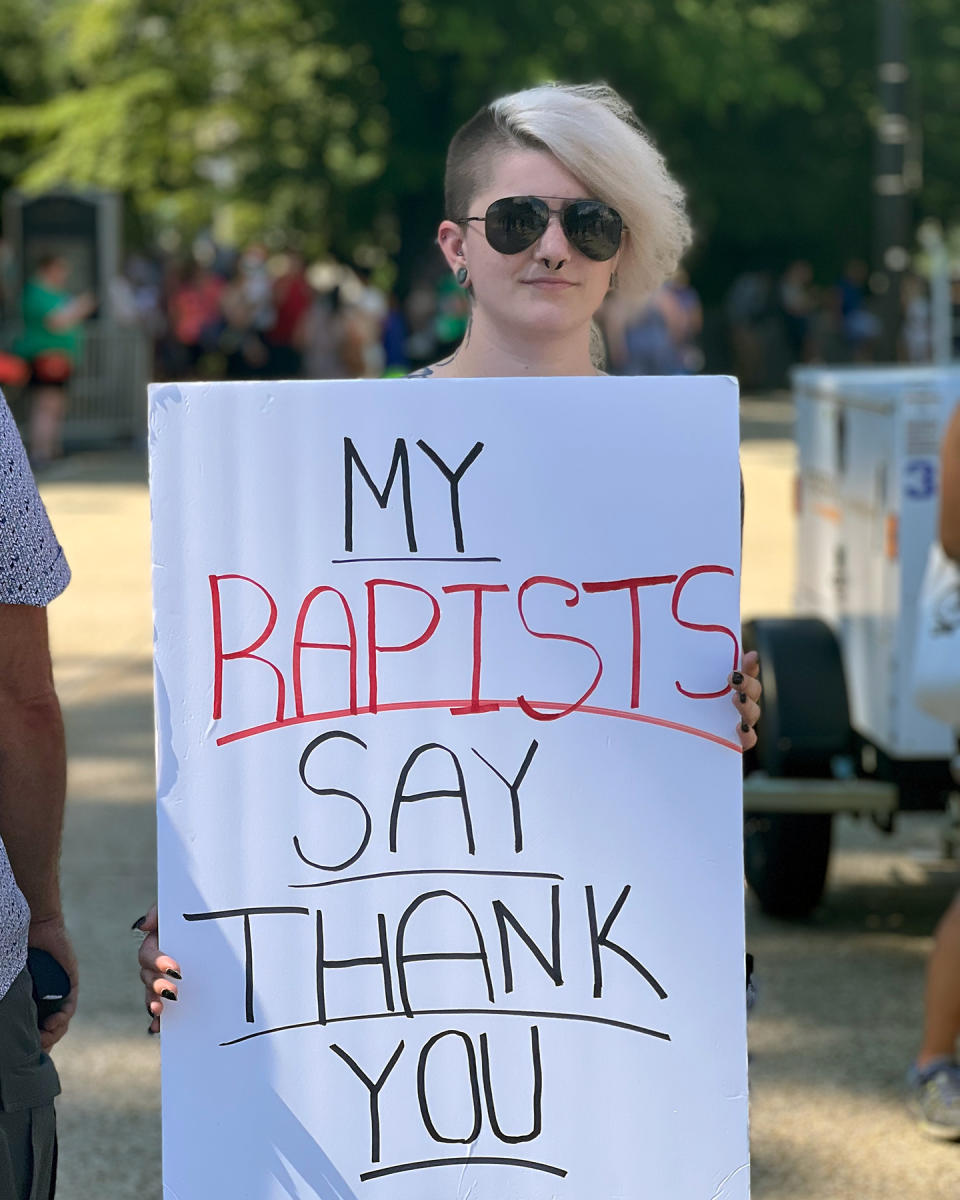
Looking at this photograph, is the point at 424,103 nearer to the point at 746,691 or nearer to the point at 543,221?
the point at 543,221

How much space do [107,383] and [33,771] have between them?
16394 mm

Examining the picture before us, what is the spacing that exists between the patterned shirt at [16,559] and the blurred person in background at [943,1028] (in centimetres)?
219

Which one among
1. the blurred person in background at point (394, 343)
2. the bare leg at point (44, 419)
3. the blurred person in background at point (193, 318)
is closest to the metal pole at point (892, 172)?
the bare leg at point (44, 419)

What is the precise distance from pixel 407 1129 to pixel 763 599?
813 cm

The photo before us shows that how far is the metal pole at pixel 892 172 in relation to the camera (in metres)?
14.7

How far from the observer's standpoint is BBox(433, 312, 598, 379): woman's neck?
2480mm

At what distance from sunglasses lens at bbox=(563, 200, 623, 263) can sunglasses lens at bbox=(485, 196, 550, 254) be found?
1.3 inches

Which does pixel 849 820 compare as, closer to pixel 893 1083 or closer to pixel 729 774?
pixel 893 1083

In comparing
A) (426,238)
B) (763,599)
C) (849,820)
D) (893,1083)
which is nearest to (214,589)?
(893,1083)

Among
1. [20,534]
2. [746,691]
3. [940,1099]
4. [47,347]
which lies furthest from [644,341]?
[20,534]

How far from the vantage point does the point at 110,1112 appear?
4273 mm

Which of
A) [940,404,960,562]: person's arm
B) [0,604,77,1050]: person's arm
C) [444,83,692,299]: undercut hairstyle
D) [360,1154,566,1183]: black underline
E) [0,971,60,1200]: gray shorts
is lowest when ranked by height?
[360,1154,566,1183]: black underline

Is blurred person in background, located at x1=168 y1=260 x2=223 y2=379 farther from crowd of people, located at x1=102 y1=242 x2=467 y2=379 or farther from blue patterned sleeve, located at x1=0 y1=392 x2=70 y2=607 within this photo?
blue patterned sleeve, located at x1=0 y1=392 x2=70 y2=607

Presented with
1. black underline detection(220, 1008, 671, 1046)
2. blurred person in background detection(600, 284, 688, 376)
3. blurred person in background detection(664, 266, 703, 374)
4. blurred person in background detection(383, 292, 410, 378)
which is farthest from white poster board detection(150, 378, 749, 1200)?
blurred person in background detection(383, 292, 410, 378)
